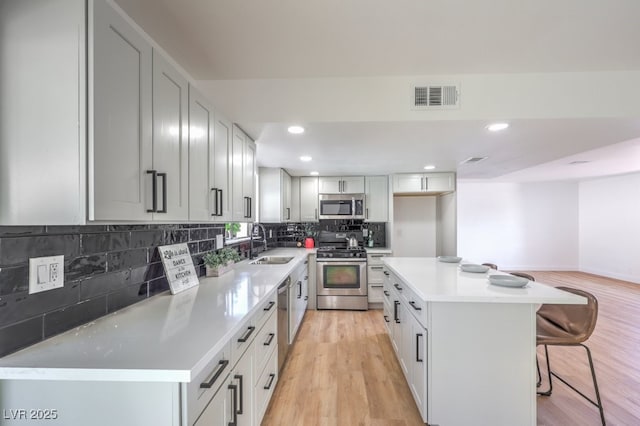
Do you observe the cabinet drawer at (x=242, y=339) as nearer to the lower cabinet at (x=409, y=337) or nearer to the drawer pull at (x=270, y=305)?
the drawer pull at (x=270, y=305)

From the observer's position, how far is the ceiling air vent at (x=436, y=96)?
7.18 feet

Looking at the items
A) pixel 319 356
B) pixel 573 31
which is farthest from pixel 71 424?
pixel 573 31

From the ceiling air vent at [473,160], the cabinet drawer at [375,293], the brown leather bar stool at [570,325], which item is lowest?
the cabinet drawer at [375,293]

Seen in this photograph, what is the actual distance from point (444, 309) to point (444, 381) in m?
0.44

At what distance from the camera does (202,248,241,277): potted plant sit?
225cm

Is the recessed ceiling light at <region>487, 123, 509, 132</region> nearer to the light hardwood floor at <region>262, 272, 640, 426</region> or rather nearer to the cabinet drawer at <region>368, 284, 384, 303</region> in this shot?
the light hardwood floor at <region>262, 272, 640, 426</region>

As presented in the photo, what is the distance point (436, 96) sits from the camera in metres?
2.19

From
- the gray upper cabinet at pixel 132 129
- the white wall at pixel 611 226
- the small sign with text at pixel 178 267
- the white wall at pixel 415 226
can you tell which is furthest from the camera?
the white wall at pixel 611 226

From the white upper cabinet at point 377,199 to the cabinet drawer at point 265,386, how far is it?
9.69 feet

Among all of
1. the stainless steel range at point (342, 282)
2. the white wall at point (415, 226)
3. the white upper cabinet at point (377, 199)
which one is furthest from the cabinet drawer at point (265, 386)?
the white wall at point (415, 226)

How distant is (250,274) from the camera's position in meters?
2.35

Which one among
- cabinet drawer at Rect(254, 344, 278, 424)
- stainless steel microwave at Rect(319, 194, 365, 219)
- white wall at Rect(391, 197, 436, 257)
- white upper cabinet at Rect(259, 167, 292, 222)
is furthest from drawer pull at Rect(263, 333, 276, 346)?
white wall at Rect(391, 197, 436, 257)

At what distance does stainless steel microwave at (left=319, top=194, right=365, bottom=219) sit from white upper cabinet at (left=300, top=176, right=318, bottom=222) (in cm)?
14

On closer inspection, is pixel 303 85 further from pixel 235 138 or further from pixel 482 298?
pixel 482 298
